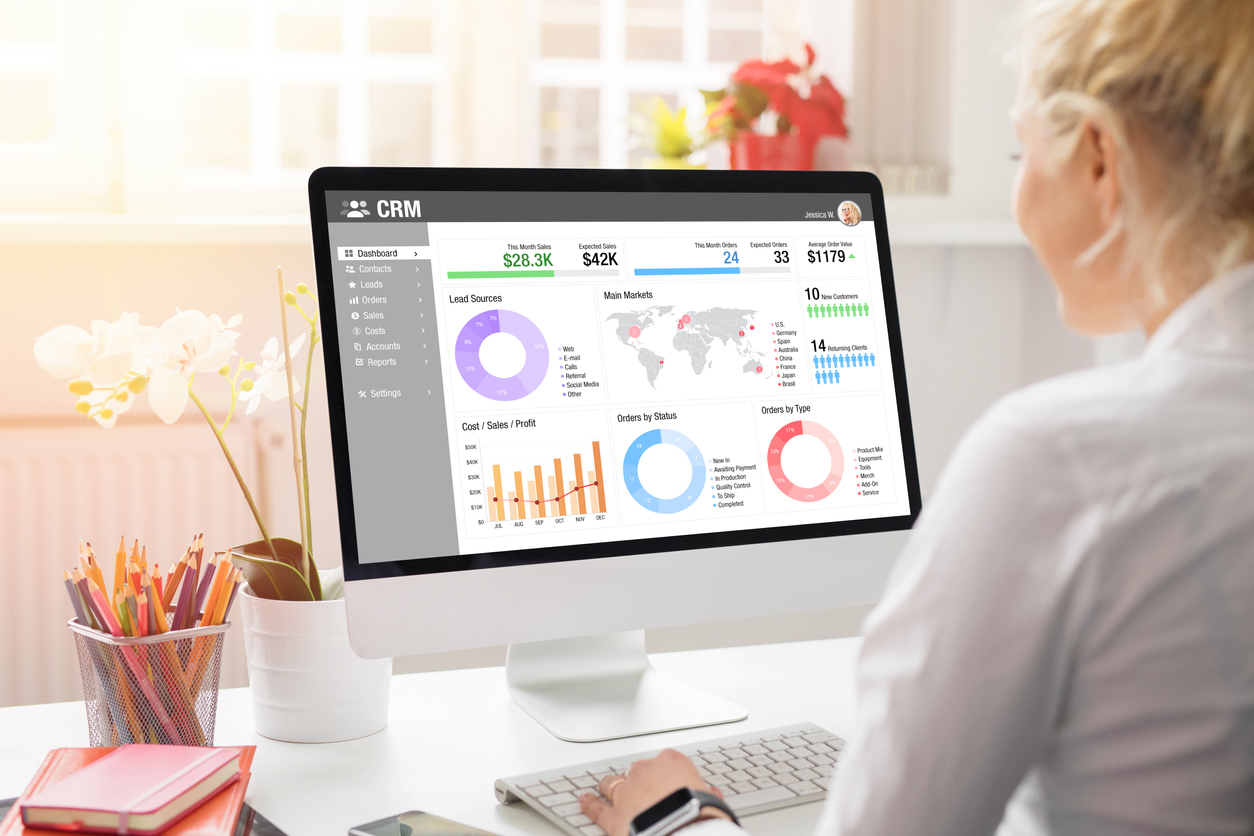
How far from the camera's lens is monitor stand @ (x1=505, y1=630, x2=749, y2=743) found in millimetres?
947

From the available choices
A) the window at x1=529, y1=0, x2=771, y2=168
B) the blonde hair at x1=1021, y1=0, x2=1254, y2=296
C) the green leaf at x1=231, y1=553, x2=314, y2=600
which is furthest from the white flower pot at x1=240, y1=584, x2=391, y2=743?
the window at x1=529, y1=0, x2=771, y2=168

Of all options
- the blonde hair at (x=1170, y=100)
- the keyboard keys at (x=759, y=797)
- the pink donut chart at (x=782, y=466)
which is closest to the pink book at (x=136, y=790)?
the keyboard keys at (x=759, y=797)

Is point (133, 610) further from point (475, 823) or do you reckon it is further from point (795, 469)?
point (795, 469)

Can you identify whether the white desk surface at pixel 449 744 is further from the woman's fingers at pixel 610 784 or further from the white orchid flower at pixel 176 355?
the white orchid flower at pixel 176 355

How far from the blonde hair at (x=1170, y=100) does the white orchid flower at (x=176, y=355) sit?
26.4 inches

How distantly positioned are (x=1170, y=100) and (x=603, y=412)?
0.53 m

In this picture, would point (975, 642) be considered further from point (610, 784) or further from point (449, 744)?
point (449, 744)

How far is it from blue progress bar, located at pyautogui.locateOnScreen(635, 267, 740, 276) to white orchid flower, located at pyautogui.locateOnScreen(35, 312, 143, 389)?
435 millimetres

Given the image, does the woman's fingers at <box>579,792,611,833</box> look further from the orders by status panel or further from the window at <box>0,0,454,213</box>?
the window at <box>0,0,454,213</box>

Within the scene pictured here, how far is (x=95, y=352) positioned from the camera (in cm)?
88

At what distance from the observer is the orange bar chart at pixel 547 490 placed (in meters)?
0.90

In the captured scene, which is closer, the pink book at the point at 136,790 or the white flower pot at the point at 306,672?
the pink book at the point at 136,790

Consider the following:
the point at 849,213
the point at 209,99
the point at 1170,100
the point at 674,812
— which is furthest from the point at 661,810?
the point at 209,99

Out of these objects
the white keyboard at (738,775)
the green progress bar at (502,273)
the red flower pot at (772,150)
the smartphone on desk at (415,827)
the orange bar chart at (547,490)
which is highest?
the red flower pot at (772,150)
